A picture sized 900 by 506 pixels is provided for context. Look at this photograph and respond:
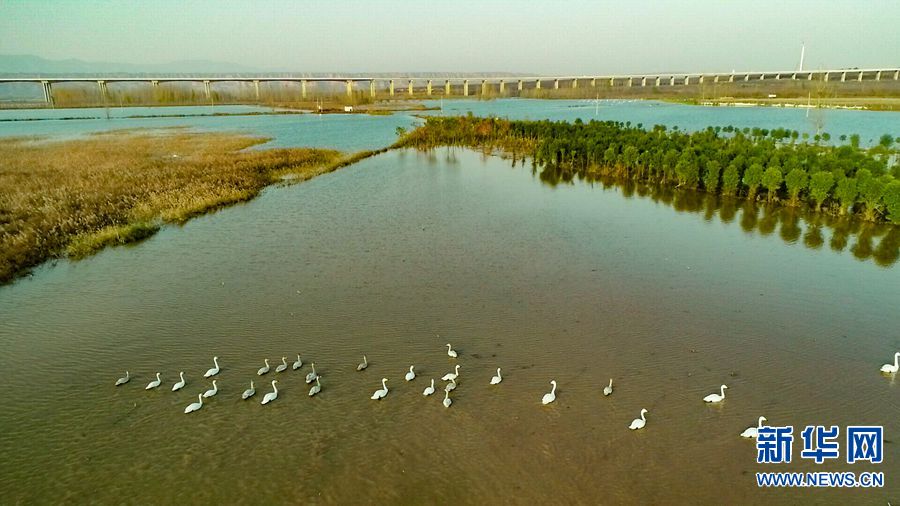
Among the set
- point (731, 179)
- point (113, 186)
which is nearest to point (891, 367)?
point (731, 179)

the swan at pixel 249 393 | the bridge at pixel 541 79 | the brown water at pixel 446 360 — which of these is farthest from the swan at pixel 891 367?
the bridge at pixel 541 79

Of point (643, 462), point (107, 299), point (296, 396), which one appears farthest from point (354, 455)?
point (107, 299)

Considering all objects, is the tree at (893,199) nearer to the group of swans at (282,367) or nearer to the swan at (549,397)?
the swan at (549,397)

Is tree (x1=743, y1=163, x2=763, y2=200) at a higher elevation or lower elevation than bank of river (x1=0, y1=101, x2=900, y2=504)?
higher

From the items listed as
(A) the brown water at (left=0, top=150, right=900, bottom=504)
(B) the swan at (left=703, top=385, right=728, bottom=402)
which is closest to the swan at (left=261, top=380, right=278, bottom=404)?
(A) the brown water at (left=0, top=150, right=900, bottom=504)

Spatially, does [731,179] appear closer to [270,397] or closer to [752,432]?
[752,432]

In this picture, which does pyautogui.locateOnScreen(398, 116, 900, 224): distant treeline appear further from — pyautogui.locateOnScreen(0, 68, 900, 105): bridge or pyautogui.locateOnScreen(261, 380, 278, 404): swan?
pyautogui.locateOnScreen(0, 68, 900, 105): bridge
